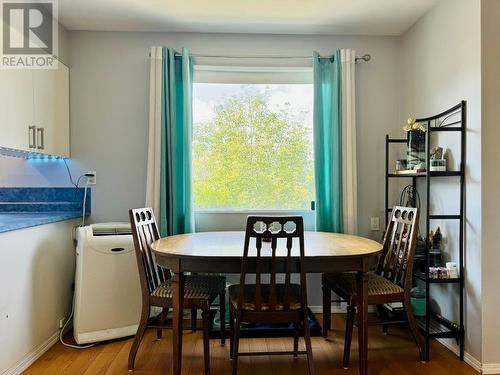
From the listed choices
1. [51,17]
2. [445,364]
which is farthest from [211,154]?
[445,364]

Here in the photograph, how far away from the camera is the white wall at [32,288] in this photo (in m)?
1.95

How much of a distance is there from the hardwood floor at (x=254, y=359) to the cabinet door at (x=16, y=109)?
1.41 metres

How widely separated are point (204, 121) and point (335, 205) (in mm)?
1338

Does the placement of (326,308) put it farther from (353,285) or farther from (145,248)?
(145,248)

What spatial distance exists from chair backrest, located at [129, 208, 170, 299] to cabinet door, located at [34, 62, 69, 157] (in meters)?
0.92

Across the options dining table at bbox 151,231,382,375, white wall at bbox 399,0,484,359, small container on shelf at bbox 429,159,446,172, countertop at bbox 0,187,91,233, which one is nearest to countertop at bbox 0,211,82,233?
countertop at bbox 0,187,91,233

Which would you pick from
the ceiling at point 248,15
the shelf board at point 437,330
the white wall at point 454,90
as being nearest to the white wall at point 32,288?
the ceiling at point 248,15

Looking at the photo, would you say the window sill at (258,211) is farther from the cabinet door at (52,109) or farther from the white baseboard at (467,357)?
the white baseboard at (467,357)

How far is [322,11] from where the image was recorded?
8.81ft

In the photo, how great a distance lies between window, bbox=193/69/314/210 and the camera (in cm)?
308

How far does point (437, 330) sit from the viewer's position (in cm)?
239

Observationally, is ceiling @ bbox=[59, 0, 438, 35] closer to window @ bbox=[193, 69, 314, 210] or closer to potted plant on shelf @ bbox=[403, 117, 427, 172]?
window @ bbox=[193, 69, 314, 210]

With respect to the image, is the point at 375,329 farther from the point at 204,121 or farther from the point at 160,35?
the point at 160,35

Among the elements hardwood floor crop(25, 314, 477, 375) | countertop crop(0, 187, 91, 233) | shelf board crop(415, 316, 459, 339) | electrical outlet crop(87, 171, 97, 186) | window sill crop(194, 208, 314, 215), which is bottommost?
hardwood floor crop(25, 314, 477, 375)
